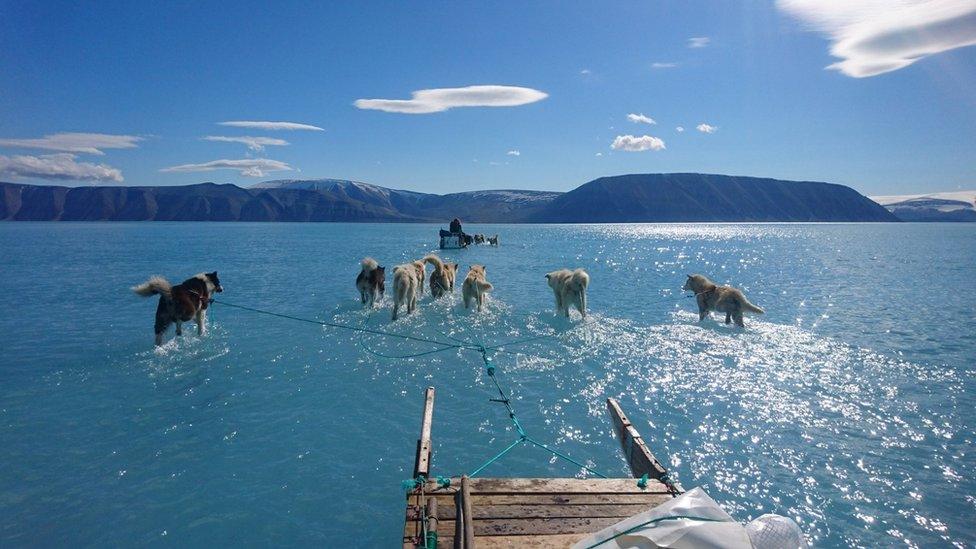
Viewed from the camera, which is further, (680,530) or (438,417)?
(438,417)

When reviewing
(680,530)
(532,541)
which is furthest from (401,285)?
(680,530)

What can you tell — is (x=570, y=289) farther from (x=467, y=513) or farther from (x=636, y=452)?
(x=467, y=513)

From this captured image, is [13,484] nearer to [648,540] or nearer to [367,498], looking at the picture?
[367,498]

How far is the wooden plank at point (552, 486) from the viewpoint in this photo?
5.71 meters

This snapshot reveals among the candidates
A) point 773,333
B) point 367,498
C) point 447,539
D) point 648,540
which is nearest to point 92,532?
point 367,498

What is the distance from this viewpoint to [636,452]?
7.02 meters

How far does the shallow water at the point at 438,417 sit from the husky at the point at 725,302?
0.75 metres

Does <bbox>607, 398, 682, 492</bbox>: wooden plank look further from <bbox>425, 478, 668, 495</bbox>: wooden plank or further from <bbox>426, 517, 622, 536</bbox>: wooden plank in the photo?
<bbox>426, 517, 622, 536</bbox>: wooden plank

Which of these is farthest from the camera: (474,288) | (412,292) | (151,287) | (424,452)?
(474,288)

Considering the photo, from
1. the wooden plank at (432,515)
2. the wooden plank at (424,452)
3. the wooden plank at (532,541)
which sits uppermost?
the wooden plank at (424,452)

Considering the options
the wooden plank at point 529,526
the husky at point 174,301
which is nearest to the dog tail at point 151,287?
the husky at point 174,301

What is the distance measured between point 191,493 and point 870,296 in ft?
106

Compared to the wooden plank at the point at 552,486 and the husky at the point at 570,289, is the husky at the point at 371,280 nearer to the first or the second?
the husky at the point at 570,289

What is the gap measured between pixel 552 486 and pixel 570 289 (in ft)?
39.5
